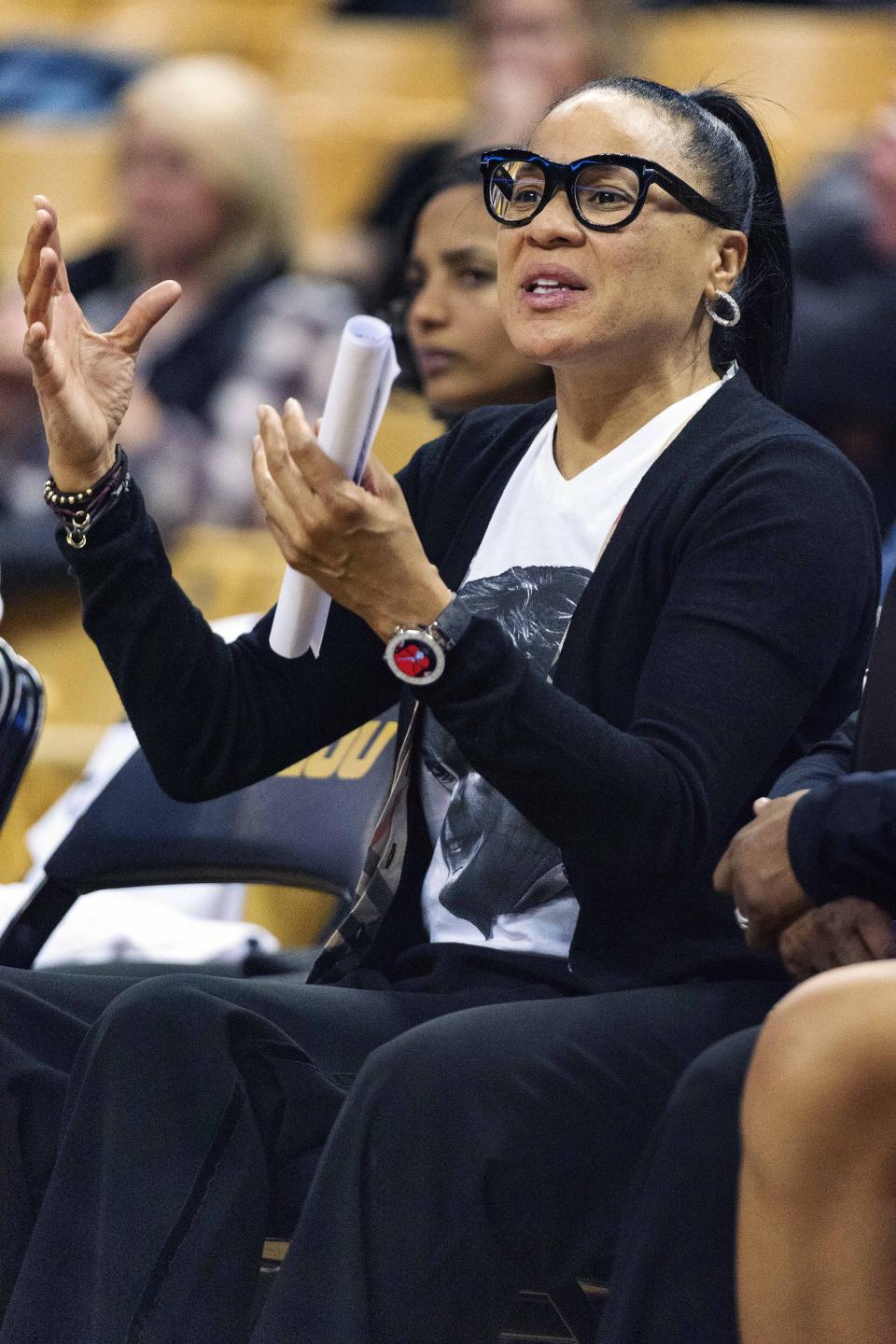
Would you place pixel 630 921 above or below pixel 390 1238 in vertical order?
above

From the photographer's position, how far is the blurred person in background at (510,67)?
3611mm

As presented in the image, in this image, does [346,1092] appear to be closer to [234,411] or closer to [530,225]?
[530,225]

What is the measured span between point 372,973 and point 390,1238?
44cm

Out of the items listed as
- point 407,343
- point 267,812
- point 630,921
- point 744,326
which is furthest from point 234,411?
point 630,921

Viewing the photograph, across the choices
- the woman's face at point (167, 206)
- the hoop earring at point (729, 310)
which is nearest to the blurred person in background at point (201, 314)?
the woman's face at point (167, 206)

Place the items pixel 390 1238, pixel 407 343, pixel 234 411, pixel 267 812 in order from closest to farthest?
pixel 390 1238 < pixel 267 812 < pixel 407 343 < pixel 234 411

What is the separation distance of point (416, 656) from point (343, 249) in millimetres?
2835

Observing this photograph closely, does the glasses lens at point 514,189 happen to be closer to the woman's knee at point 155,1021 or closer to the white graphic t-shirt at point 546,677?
the white graphic t-shirt at point 546,677

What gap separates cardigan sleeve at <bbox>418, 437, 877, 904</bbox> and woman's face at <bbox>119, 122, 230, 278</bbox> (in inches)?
Answer: 92.5

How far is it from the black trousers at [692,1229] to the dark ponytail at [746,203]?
770mm

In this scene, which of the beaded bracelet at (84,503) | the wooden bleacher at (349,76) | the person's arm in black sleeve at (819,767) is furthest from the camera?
the wooden bleacher at (349,76)

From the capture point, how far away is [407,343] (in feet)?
9.11

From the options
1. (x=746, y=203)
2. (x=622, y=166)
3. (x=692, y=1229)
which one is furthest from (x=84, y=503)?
(x=692, y=1229)

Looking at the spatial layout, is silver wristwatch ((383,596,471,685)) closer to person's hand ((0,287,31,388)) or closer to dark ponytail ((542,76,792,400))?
dark ponytail ((542,76,792,400))
